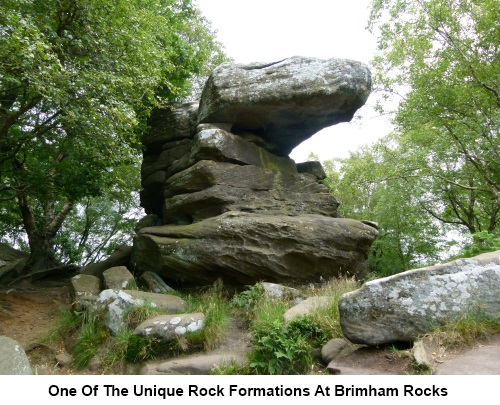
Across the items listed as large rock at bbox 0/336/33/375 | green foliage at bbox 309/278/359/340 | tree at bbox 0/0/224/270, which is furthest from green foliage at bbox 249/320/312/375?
tree at bbox 0/0/224/270

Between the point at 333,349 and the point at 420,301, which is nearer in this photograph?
the point at 420,301

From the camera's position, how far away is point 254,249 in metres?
9.70

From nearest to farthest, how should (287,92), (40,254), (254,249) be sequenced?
(254,249), (287,92), (40,254)

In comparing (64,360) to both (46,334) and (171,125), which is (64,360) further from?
(171,125)

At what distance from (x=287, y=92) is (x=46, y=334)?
8081 mm

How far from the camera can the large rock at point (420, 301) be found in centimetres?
509

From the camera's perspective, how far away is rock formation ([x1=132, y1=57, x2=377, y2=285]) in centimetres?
978

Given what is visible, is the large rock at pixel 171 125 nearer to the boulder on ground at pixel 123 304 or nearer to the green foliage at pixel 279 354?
the boulder on ground at pixel 123 304

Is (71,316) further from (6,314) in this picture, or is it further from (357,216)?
(357,216)

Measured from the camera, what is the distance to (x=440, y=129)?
1709 cm

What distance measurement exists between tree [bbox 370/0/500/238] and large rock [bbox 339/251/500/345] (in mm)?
9365

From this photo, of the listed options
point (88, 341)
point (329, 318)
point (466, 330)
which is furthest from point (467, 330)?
point (88, 341)

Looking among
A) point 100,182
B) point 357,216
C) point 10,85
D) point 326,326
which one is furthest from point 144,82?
point 357,216

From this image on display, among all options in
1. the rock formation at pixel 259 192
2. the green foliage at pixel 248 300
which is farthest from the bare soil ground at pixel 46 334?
the rock formation at pixel 259 192
